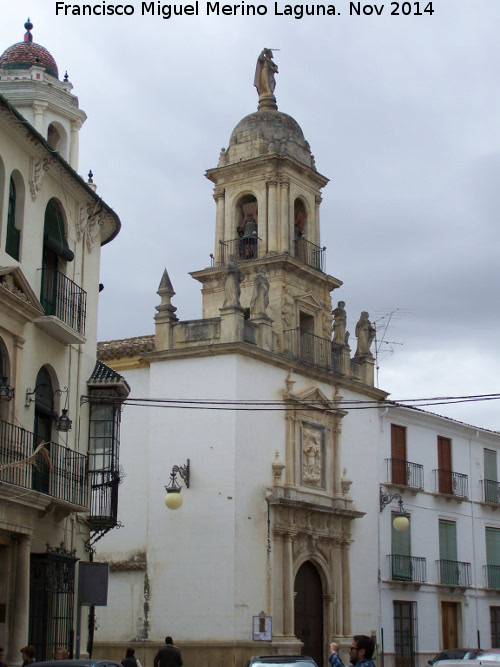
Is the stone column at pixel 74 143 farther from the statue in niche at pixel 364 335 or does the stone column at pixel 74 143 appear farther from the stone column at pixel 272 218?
the statue in niche at pixel 364 335

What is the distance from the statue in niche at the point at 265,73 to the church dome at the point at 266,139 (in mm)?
978

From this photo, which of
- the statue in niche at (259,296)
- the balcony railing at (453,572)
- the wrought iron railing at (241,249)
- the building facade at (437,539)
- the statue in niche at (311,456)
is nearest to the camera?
the statue in niche at (259,296)

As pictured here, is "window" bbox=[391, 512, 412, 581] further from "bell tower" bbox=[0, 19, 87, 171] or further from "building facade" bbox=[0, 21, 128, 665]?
"bell tower" bbox=[0, 19, 87, 171]

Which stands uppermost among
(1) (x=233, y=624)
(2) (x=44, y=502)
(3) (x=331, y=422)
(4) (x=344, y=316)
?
(4) (x=344, y=316)

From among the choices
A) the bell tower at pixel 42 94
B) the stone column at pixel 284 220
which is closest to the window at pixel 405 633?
the stone column at pixel 284 220

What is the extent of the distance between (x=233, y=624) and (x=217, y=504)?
315cm

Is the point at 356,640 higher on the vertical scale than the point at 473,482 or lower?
lower

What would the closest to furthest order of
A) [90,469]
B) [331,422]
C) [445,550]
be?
[90,469], [331,422], [445,550]

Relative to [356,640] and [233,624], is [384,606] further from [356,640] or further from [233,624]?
[356,640]

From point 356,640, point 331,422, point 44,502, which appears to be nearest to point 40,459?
point 44,502

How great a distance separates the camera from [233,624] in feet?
89.7

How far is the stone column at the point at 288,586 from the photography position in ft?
94.3

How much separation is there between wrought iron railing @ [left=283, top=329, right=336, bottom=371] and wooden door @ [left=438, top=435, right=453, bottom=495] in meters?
6.55

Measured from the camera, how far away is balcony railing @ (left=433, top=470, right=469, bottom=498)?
3662cm
